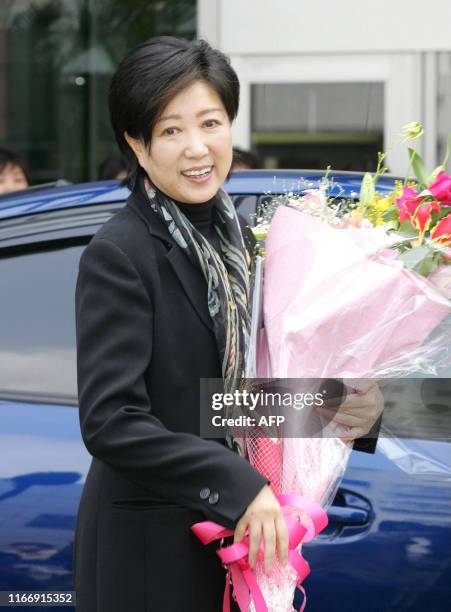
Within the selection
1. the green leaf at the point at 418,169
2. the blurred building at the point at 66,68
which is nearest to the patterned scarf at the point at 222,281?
the green leaf at the point at 418,169

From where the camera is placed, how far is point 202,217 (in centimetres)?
211

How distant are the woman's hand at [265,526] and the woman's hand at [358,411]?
0.22 meters

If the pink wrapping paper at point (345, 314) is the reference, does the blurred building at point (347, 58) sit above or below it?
above

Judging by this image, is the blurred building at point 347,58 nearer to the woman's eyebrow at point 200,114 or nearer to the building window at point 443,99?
the building window at point 443,99

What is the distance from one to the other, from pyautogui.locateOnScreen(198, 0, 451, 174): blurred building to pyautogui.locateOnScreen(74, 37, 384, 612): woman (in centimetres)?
467

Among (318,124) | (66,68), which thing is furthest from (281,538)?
(66,68)

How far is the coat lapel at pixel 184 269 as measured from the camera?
6.63ft

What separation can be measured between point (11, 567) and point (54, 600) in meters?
0.13

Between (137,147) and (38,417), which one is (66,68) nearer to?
(38,417)

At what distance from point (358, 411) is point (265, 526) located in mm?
311

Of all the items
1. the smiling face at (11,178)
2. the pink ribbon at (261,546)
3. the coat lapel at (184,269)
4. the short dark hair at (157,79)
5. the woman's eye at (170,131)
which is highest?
the short dark hair at (157,79)

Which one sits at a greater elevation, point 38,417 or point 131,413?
point 131,413

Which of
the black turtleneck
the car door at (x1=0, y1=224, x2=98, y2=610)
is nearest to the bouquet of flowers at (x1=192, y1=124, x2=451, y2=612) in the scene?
the black turtleneck

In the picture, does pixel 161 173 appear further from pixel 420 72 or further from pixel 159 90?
pixel 420 72
